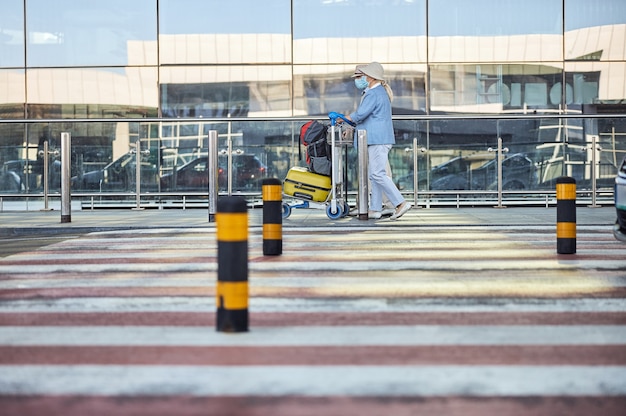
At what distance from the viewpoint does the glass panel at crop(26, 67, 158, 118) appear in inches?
762

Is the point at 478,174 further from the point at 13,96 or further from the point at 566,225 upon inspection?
the point at 13,96

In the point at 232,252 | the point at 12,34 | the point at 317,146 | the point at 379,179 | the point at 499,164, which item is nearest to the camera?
the point at 232,252

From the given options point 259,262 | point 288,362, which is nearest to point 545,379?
point 288,362

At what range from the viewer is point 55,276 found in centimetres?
782

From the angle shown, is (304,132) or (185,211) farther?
(185,211)

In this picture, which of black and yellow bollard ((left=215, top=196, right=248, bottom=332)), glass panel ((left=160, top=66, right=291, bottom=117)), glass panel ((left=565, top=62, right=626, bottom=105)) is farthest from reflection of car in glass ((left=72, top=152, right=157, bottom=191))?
black and yellow bollard ((left=215, top=196, right=248, bottom=332))

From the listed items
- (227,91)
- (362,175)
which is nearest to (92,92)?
(227,91)

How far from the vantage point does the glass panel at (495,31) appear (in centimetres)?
1936

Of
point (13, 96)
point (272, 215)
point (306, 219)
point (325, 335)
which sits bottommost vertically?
point (325, 335)

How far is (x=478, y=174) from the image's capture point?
53.6ft

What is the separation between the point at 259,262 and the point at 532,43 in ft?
41.0

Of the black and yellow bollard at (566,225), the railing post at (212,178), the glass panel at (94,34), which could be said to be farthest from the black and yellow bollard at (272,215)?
the glass panel at (94,34)

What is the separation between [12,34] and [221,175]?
659 cm

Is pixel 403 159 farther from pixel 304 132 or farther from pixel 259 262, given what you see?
pixel 259 262
